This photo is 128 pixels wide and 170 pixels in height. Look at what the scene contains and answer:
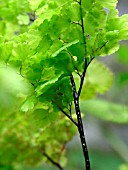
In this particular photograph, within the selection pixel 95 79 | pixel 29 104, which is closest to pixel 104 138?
pixel 95 79

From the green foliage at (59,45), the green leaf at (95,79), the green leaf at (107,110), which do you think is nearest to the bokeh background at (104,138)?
the green leaf at (107,110)

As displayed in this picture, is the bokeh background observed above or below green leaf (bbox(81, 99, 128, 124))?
above

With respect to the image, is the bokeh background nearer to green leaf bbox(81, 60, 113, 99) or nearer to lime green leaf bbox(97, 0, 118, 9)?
green leaf bbox(81, 60, 113, 99)

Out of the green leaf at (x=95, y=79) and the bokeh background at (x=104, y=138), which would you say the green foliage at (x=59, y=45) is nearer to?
the green leaf at (x=95, y=79)

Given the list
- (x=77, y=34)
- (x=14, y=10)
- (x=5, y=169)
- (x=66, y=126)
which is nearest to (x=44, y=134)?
(x=66, y=126)

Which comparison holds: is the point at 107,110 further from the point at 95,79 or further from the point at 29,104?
the point at 29,104

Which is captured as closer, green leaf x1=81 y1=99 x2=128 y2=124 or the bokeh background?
green leaf x1=81 y1=99 x2=128 y2=124

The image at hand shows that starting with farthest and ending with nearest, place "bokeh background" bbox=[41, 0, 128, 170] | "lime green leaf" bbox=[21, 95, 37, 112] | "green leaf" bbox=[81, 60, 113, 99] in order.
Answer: "bokeh background" bbox=[41, 0, 128, 170] → "green leaf" bbox=[81, 60, 113, 99] → "lime green leaf" bbox=[21, 95, 37, 112]

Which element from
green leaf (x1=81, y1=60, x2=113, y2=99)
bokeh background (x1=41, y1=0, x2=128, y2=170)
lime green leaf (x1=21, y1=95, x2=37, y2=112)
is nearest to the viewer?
lime green leaf (x1=21, y1=95, x2=37, y2=112)

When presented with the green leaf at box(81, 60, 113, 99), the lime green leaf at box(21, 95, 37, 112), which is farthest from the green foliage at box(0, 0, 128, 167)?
the green leaf at box(81, 60, 113, 99)

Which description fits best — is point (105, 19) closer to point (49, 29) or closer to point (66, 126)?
point (49, 29)

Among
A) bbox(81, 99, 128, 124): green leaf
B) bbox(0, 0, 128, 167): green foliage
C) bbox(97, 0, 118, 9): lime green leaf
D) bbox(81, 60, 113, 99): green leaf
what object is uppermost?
bbox(81, 99, 128, 124): green leaf

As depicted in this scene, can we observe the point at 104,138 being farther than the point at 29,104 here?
Yes
